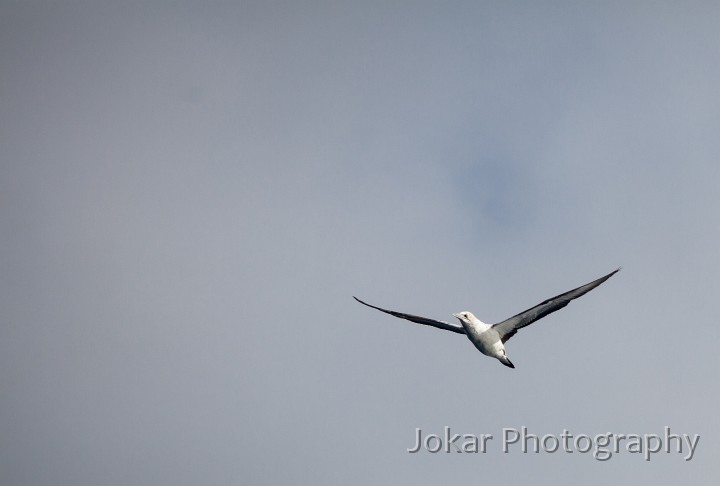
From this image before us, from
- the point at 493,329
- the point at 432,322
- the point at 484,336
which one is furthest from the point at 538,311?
the point at 432,322

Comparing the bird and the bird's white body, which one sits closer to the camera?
the bird

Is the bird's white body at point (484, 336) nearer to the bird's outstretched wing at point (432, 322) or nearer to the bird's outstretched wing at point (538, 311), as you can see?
the bird's outstretched wing at point (538, 311)

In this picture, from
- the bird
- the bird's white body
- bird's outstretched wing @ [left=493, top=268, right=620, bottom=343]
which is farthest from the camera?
the bird's white body

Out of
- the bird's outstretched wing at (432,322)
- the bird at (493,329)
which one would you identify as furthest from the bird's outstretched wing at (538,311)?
the bird's outstretched wing at (432,322)

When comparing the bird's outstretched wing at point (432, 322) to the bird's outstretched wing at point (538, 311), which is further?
the bird's outstretched wing at point (432, 322)

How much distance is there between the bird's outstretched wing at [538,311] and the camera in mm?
46094

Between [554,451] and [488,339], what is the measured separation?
813 centimetres

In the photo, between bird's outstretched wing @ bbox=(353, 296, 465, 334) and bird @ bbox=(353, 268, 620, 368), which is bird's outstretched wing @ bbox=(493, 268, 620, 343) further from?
bird's outstretched wing @ bbox=(353, 296, 465, 334)

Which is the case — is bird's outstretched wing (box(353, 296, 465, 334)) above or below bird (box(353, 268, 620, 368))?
above

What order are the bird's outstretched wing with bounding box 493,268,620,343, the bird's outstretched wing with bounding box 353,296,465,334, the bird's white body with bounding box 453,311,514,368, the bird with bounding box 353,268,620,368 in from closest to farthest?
the bird's outstretched wing with bounding box 493,268,620,343 < the bird with bounding box 353,268,620,368 < the bird's white body with bounding box 453,311,514,368 < the bird's outstretched wing with bounding box 353,296,465,334

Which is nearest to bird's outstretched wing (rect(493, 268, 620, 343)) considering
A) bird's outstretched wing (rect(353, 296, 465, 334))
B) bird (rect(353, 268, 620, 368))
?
bird (rect(353, 268, 620, 368))

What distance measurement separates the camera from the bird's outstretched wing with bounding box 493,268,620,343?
151ft

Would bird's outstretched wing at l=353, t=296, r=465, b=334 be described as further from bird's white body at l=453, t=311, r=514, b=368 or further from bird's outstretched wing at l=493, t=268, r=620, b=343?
bird's outstretched wing at l=493, t=268, r=620, b=343

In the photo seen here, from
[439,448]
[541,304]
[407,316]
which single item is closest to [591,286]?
[541,304]
